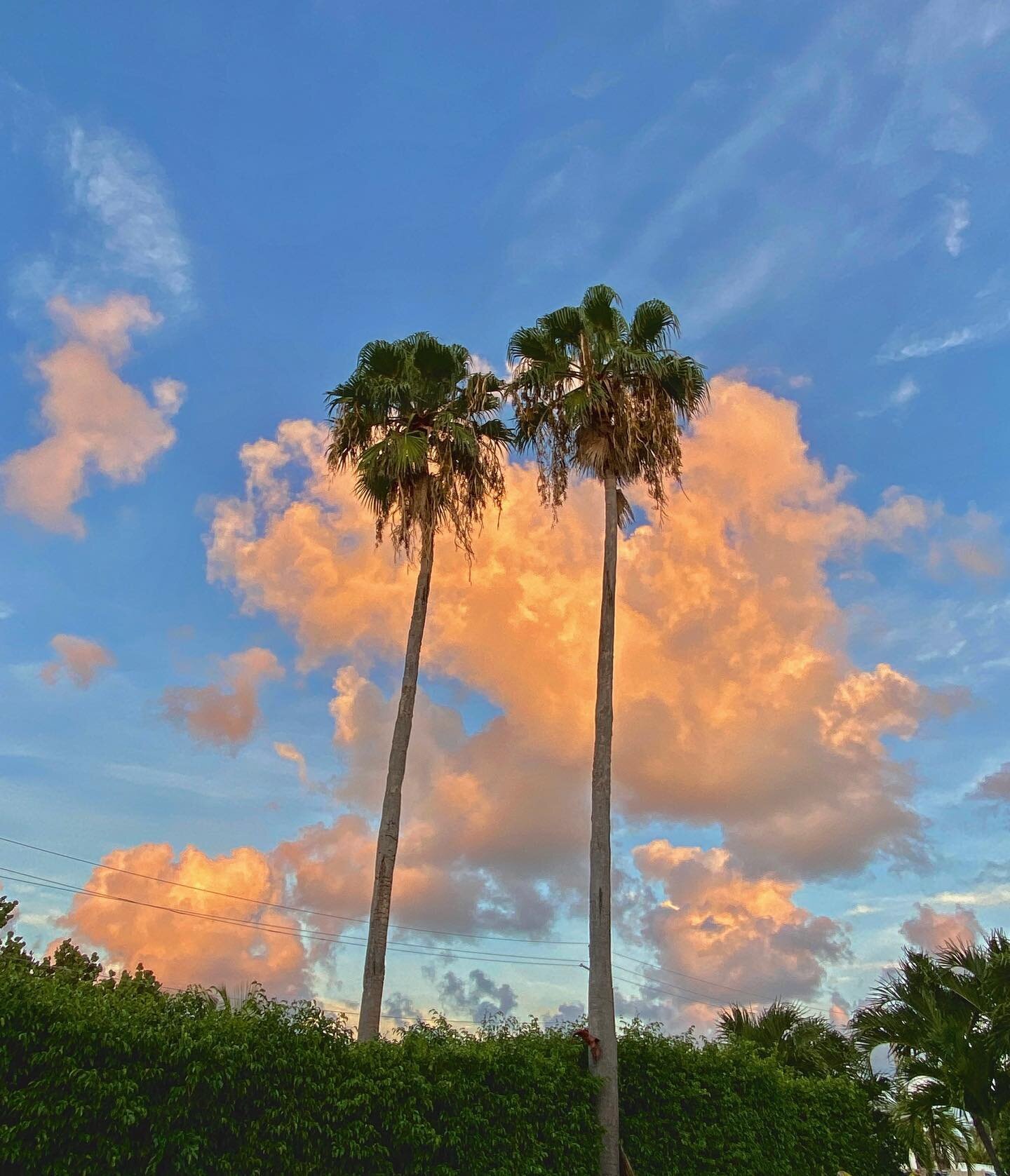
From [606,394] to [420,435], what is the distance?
3857mm

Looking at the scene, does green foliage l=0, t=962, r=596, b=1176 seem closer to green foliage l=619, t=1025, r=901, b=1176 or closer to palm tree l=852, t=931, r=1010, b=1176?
green foliage l=619, t=1025, r=901, b=1176

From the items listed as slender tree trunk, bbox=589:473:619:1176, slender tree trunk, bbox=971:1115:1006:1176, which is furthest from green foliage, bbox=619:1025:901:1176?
slender tree trunk, bbox=971:1115:1006:1176

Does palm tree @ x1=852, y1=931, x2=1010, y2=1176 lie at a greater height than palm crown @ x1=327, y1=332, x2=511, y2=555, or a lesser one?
lesser

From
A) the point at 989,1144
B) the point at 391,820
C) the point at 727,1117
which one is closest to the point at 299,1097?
the point at 391,820

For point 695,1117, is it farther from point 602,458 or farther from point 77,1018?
point 602,458

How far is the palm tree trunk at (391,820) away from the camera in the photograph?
47.2 ft

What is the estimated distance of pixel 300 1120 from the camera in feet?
33.1

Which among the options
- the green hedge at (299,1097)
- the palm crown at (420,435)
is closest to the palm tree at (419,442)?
the palm crown at (420,435)

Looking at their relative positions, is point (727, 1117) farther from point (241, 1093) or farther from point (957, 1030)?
point (241, 1093)

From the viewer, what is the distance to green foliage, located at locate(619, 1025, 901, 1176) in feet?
48.2

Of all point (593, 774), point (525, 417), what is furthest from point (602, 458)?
point (593, 774)

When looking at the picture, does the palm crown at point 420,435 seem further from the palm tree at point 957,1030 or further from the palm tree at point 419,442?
the palm tree at point 957,1030

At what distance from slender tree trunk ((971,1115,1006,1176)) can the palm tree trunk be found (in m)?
Result: 9.60

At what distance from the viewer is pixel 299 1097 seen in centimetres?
1025
